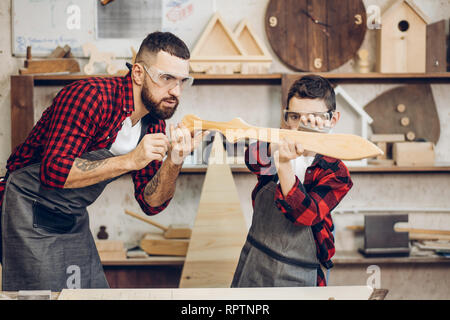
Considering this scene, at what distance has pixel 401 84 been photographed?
2.51 meters

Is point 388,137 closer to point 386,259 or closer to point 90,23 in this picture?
point 386,259

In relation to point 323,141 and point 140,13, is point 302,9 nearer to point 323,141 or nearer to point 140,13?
point 140,13

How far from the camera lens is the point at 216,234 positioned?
6.73 ft

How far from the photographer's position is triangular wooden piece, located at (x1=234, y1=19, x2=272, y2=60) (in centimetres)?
232

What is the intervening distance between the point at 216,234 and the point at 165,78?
0.85m

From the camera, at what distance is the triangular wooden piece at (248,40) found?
232 cm

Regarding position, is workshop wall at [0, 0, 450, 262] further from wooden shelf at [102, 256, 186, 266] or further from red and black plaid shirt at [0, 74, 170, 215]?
red and black plaid shirt at [0, 74, 170, 215]

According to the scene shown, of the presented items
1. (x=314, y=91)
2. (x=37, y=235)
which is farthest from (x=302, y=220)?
(x=37, y=235)

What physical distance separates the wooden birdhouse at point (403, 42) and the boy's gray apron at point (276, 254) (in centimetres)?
130

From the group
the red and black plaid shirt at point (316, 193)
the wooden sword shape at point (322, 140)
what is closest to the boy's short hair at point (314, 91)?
the red and black plaid shirt at point (316, 193)

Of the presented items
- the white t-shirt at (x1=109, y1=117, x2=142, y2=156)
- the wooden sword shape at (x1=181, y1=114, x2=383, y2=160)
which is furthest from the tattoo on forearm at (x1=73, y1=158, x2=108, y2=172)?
the wooden sword shape at (x1=181, y1=114, x2=383, y2=160)

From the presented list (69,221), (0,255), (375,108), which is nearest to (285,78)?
(375,108)

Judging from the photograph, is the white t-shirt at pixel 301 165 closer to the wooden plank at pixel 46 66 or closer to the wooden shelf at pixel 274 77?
the wooden shelf at pixel 274 77

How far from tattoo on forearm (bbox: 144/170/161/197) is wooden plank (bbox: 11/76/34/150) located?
98 centimetres
